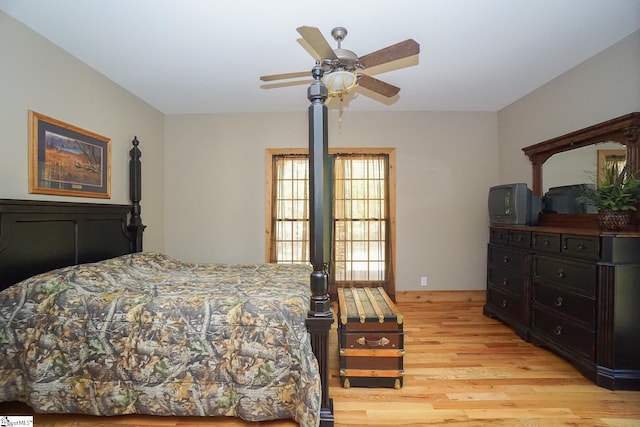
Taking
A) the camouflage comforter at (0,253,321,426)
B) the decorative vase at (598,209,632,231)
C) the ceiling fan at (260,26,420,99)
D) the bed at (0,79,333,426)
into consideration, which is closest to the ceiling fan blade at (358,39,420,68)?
the ceiling fan at (260,26,420,99)

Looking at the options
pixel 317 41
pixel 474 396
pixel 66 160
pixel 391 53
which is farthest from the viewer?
pixel 66 160

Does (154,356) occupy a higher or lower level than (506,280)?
lower

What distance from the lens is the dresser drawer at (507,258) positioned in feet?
9.66

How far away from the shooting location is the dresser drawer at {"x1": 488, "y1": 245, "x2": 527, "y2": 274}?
294 centimetres

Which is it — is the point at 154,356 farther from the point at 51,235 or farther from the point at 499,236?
the point at 499,236

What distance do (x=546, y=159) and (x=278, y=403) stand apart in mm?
3557

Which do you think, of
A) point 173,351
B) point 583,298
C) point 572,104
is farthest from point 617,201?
point 173,351

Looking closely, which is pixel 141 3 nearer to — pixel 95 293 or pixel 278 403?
pixel 95 293

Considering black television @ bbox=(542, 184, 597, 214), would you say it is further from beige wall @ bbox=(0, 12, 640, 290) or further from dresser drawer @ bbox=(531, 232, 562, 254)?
beige wall @ bbox=(0, 12, 640, 290)

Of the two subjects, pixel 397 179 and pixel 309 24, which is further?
pixel 397 179

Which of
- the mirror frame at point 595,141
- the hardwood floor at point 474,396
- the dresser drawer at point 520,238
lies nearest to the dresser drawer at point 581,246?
the dresser drawer at point 520,238

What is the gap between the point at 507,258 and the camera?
3.17m

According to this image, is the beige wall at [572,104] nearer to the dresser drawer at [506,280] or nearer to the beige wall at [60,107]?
the dresser drawer at [506,280]

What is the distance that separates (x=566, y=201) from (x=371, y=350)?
97.0 inches
